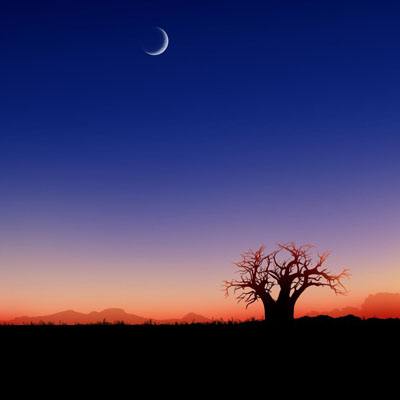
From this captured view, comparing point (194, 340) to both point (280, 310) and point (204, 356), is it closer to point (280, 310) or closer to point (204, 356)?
point (204, 356)

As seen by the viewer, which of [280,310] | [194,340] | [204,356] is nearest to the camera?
[204,356]

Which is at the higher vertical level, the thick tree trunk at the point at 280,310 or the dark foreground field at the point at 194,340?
the thick tree trunk at the point at 280,310

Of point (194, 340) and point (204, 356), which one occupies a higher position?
point (194, 340)

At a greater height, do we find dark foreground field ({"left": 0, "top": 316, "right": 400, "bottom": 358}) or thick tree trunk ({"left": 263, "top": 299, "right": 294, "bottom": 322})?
thick tree trunk ({"left": 263, "top": 299, "right": 294, "bottom": 322})

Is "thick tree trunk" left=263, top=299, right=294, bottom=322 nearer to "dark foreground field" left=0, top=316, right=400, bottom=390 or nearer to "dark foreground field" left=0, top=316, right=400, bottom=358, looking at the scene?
"dark foreground field" left=0, top=316, right=400, bottom=358

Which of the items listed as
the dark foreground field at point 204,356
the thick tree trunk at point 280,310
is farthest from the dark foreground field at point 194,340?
the thick tree trunk at point 280,310

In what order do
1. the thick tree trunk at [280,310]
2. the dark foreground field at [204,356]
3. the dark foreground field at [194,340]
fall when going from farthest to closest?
the thick tree trunk at [280,310] < the dark foreground field at [194,340] < the dark foreground field at [204,356]

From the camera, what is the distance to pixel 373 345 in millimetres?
16609

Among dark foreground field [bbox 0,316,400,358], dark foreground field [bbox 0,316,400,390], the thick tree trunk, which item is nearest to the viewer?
dark foreground field [bbox 0,316,400,390]

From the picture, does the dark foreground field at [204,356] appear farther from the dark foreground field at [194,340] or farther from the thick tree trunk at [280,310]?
the thick tree trunk at [280,310]

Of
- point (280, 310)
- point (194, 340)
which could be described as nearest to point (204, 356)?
point (194, 340)

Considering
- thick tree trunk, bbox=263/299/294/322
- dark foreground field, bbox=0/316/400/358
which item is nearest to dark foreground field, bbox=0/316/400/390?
dark foreground field, bbox=0/316/400/358

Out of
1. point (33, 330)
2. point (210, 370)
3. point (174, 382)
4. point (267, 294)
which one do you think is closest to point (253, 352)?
point (210, 370)

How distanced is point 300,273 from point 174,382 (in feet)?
82.2
